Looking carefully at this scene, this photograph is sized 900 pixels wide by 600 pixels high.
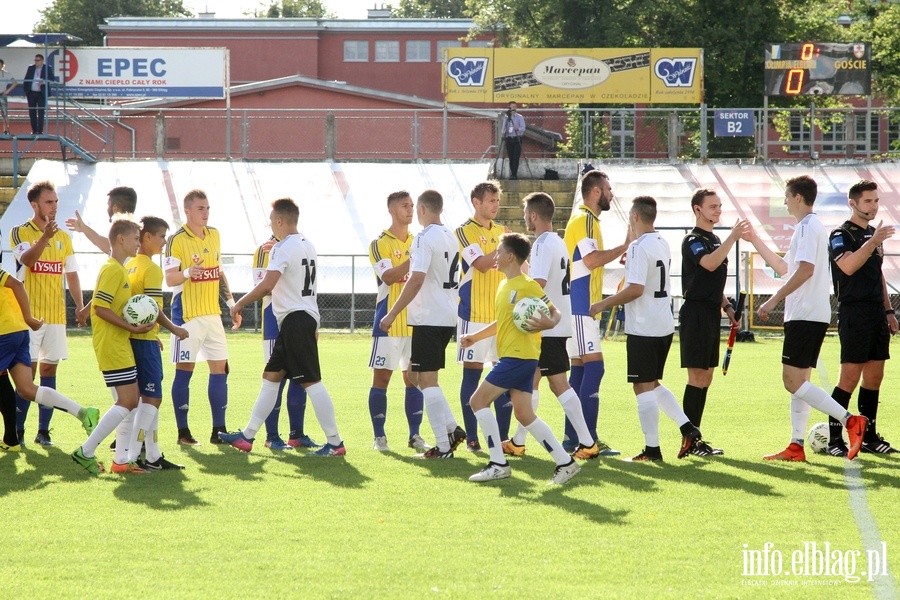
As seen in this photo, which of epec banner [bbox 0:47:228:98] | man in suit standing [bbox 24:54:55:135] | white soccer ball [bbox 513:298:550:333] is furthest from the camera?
epec banner [bbox 0:47:228:98]

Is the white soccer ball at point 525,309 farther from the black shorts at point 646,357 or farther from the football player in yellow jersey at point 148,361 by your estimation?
the football player in yellow jersey at point 148,361

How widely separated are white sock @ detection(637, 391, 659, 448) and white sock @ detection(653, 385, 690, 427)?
0.06m

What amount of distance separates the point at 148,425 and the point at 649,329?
13.1 feet

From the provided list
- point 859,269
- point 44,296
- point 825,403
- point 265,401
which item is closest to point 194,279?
point 44,296

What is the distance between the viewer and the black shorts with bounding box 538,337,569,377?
8250mm

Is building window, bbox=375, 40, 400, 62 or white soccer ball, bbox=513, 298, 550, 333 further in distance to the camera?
building window, bbox=375, 40, 400, 62

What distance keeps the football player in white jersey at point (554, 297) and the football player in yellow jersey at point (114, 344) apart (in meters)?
3.00

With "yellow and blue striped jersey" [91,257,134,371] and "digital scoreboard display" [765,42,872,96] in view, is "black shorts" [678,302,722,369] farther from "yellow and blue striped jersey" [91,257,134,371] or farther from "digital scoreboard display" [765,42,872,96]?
"digital scoreboard display" [765,42,872,96]

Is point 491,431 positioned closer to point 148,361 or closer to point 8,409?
point 148,361

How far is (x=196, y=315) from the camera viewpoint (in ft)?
31.5

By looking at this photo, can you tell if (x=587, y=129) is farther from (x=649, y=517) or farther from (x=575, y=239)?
(x=649, y=517)

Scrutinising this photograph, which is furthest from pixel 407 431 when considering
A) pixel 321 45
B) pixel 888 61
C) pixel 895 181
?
pixel 321 45

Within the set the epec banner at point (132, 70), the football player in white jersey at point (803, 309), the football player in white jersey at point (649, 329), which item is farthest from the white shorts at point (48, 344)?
the epec banner at point (132, 70)

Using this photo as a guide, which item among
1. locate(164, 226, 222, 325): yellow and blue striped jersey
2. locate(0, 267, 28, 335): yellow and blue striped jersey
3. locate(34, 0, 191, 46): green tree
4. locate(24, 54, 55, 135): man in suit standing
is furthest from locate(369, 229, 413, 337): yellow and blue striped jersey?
locate(34, 0, 191, 46): green tree
